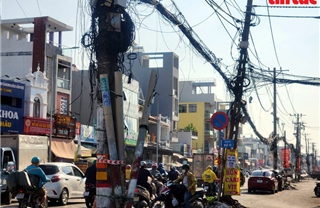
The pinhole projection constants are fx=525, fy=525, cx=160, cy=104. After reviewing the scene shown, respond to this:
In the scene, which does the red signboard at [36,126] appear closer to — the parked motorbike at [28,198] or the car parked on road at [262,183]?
the car parked on road at [262,183]

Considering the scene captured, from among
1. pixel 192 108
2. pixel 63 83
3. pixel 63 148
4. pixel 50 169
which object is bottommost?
pixel 50 169

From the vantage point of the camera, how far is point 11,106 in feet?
119

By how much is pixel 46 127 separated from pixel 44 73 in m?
4.47

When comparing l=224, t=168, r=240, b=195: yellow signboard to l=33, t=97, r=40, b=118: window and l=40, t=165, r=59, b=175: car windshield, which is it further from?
l=33, t=97, r=40, b=118: window

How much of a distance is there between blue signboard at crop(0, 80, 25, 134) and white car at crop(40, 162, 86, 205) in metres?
15.6

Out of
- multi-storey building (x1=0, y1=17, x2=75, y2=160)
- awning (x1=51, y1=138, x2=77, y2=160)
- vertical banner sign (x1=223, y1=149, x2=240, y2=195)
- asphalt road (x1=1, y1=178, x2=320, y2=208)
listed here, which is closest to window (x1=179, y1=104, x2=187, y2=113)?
multi-storey building (x1=0, y1=17, x2=75, y2=160)

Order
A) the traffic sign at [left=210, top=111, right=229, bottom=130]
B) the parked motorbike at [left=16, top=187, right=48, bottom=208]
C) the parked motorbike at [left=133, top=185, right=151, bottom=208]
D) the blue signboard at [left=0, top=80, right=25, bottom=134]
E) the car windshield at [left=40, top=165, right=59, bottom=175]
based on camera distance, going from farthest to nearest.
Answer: the blue signboard at [left=0, top=80, right=25, bottom=134]
the car windshield at [left=40, top=165, right=59, bottom=175]
the traffic sign at [left=210, top=111, right=229, bottom=130]
the parked motorbike at [left=133, top=185, right=151, bottom=208]
the parked motorbike at [left=16, top=187, right=48, bottom=208]

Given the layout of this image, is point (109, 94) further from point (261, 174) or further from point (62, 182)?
point (261, 174)

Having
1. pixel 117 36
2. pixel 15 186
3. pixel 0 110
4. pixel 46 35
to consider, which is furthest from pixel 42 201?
pixel 46 35

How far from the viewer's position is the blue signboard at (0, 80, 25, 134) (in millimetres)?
35281

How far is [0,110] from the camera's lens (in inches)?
1359

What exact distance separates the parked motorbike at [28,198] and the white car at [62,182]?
6.74m

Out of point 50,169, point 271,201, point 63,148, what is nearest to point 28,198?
point 50,169

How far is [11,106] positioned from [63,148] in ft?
20.3
